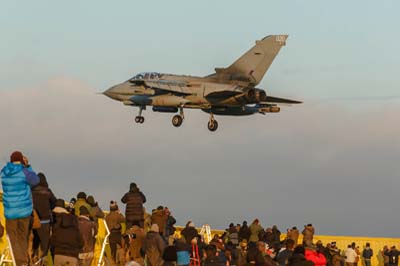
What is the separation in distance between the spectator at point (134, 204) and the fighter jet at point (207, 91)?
27.0 meters

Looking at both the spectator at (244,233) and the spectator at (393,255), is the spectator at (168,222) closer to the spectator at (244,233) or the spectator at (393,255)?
the spectator at (244,233)

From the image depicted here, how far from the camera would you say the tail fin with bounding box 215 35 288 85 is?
182 feet

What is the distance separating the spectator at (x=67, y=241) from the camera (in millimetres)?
17484

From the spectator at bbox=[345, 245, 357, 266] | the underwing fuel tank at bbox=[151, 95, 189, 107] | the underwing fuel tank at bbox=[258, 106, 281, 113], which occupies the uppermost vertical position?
the underwing fuel tank at bbox=[151, 95, 189, 107]

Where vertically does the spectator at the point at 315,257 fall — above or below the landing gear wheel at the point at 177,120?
below

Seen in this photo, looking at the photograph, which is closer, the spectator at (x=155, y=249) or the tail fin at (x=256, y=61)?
the spectator at (x=155, y=249)

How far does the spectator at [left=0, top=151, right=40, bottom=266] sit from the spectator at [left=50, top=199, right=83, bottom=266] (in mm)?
549

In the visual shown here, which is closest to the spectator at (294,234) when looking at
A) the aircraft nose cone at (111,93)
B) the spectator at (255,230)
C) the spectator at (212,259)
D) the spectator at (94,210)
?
the spectator at (255,230)

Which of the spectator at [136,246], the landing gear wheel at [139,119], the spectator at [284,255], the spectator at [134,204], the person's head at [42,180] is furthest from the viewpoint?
the landing gear wheel at [139,119]

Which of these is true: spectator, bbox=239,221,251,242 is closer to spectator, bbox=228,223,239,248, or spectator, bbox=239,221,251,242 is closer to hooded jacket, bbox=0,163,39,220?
spectator, bbox=228,223,239,248

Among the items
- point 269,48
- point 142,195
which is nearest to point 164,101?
point 269,48

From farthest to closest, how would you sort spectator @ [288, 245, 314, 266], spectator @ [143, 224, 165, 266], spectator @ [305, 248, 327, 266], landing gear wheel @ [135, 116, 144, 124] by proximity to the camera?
1. landing gear wheel @ [135, 116, 144, 124]
2. spectator @ [143, 224, 165, 266]
3. spectator @ [305, 248, 327, 266]
4. spectator @ [288, 245, 314, 266]

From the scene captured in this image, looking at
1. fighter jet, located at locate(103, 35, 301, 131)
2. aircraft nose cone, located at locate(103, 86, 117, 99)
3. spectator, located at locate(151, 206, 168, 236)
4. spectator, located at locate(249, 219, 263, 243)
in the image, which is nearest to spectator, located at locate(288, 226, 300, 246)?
spectator, located at locate(249, 219, 263, 243)

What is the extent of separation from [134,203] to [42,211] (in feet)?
23.5
